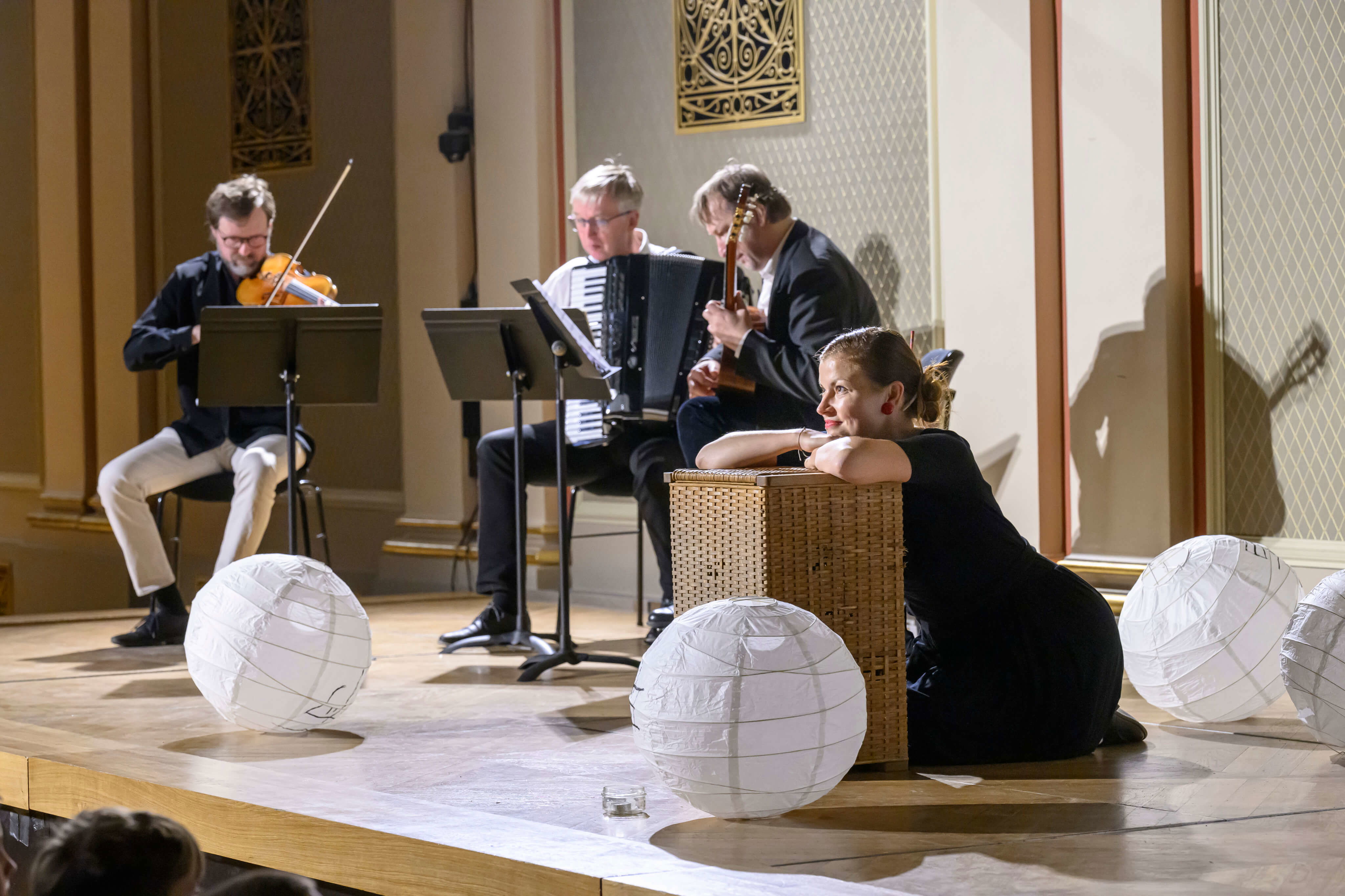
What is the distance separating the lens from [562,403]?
396 cm

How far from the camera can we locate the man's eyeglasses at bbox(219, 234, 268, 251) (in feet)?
16.3

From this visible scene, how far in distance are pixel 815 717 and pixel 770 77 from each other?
3522mm

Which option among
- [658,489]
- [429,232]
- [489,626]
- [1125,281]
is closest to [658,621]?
[658,489]

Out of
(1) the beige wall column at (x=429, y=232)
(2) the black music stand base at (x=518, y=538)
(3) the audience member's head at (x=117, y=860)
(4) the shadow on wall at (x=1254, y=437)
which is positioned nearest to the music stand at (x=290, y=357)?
(2) the black music stand base at (x=518, y=538)

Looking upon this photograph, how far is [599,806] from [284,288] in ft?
9.28

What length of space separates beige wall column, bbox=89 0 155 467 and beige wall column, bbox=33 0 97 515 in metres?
0.06

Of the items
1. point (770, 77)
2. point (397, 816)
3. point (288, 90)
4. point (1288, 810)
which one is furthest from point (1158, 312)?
point (288, 90)

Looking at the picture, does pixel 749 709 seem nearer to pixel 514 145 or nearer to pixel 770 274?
pixel 770 274

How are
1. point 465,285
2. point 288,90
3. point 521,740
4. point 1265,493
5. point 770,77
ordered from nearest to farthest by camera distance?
point 521,740 < point 1265,493 < point 770,77 < point 465,285 < point 288,90

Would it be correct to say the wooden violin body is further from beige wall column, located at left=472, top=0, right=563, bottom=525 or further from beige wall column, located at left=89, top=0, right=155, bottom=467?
beige wall column, located at left=89, top=0, right=155, bottom=467

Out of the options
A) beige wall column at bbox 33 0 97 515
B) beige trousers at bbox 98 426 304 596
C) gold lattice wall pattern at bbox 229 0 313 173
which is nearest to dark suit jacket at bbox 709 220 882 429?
beige trousers at bbox 98 426 304 596

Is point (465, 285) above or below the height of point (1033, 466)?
above

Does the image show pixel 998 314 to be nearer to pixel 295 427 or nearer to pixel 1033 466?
pixel 1033 466

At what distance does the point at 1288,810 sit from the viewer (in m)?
2.36
